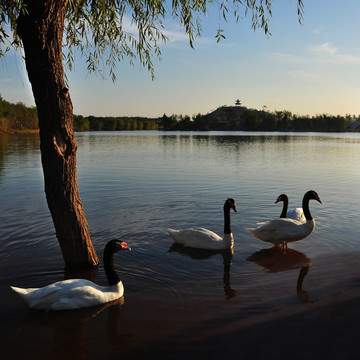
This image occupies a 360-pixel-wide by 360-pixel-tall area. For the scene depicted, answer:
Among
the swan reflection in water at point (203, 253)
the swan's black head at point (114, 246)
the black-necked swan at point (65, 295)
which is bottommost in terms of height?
the swan reflection in water at point (203, 253)

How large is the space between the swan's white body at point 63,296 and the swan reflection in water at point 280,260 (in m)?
4.20

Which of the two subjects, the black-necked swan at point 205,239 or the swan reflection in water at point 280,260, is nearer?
the swan reflection in water at point 280,260

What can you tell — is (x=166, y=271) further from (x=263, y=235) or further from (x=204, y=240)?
(x=263, y=235)

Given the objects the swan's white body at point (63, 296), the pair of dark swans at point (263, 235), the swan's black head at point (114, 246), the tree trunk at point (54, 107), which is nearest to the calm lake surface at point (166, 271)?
the swan's white body at point (63, 296)

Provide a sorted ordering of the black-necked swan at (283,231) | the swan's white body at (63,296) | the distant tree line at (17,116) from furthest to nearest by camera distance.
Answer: the distant tree line at (17,116) < the black-necked swan at (283,231) < the swan's white body at (63,296)

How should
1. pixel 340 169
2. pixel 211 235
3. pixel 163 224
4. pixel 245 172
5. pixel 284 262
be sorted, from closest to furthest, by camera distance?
pixel 284 262
pixel 211 235
pixel 163 224
pixel 245 172
pixel 340 169

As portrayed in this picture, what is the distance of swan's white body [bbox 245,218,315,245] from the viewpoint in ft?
33.7

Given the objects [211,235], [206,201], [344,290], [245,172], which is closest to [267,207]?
[206,201]

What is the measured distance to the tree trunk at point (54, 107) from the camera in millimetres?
7723

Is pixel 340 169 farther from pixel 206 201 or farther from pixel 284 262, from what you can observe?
pixel 284 262

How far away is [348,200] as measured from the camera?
17047 millimetres

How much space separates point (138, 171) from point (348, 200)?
14.9m

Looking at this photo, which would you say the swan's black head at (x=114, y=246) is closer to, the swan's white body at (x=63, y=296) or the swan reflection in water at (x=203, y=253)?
the swan's white body at (x=63, y=296)

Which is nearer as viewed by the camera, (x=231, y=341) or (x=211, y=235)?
(x=231, y=341)
